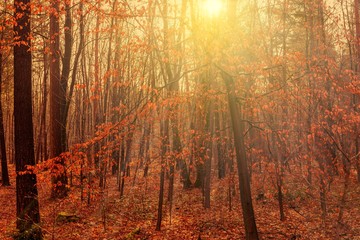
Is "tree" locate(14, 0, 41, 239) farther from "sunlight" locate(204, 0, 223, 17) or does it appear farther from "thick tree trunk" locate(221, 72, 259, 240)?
"sunlight" locate(204, 0, 223, 17)

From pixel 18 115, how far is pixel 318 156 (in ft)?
35.3

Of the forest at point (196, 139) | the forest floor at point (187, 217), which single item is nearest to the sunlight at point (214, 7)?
the forest at point (196, 139)

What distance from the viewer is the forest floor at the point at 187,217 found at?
10602 millimetres

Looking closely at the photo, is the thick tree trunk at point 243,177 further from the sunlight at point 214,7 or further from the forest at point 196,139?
the sunlight at point 214,7

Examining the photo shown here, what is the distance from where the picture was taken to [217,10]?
1198cm

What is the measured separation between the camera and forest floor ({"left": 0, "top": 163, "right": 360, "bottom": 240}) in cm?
1060

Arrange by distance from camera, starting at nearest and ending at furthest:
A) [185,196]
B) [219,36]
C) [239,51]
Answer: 1. [219,36]
2. [239,51]
3. [185,196]

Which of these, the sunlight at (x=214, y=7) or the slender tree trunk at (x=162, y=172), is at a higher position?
the sunlight at (x=214, y=7)

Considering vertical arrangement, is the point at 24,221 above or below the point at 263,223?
above

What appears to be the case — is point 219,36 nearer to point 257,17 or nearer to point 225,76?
point 225,76

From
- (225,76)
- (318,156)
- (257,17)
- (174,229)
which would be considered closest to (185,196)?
(174,229)

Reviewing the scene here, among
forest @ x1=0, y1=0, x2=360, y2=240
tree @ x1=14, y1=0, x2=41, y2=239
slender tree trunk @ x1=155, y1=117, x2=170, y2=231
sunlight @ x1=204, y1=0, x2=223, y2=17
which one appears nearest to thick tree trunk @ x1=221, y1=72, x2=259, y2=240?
forest @ x1=0, y1=0, x2=360, y2=240

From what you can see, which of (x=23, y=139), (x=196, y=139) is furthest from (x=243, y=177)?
(x=23, y=139)

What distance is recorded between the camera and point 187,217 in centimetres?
1312
